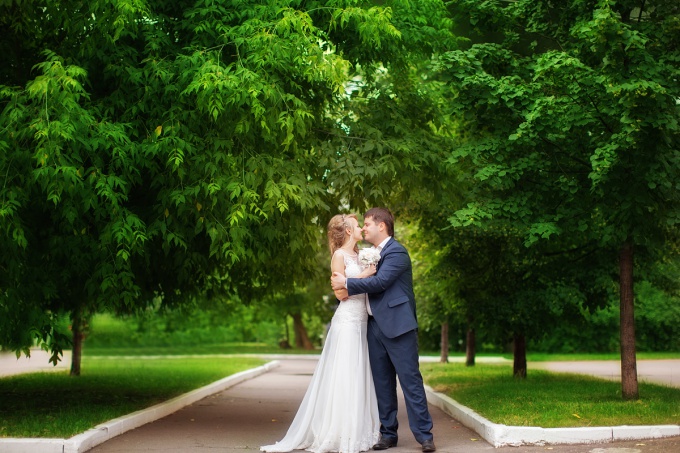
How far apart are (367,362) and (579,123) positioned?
4.11 m

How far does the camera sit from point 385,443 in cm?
888

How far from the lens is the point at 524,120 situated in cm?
1152

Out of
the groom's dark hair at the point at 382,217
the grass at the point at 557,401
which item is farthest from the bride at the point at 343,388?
the grass at the point at 557,401

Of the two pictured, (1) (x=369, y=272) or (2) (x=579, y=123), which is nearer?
(1) (x=369, y=272)

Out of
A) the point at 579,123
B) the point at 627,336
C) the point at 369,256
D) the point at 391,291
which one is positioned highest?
the point at 579,123

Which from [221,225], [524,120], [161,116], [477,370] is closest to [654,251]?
[524,120]

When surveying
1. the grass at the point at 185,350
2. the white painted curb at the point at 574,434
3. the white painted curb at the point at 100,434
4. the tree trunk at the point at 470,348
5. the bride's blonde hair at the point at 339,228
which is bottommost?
the grass at the point at 185,350

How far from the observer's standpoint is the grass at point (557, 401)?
9.46 m

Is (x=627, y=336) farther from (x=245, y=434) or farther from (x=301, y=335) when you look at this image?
(x=301, y=335)

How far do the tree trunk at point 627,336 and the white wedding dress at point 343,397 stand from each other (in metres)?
4.17

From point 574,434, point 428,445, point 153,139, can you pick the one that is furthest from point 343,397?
point 153,139

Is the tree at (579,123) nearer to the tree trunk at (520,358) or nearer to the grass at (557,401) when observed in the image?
the grass at (557,401)

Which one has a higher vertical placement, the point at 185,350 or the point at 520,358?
the point at 520,358

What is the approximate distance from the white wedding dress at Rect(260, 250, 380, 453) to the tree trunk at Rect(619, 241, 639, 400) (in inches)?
164
